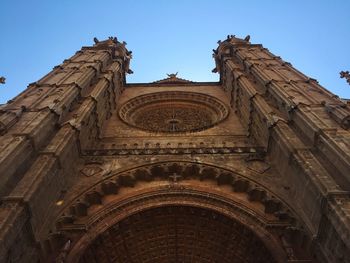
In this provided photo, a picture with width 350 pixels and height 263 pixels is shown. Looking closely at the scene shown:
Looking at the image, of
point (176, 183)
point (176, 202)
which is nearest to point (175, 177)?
point (176, 183)

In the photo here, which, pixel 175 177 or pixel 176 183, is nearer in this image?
pixel 176 183

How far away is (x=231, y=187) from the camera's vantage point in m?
11.5

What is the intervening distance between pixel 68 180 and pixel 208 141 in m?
5.49

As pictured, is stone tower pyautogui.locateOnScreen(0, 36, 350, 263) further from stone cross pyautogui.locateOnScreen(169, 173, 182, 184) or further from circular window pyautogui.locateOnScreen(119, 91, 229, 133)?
circular window pyautogui.locateOnScreen(119, 91, 229, 133)

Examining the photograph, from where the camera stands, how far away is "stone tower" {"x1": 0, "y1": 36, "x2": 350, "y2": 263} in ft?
29.1

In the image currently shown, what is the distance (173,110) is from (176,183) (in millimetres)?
9471

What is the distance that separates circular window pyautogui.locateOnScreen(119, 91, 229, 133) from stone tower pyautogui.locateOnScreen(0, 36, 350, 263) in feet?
9.66

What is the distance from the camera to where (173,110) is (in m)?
20.7

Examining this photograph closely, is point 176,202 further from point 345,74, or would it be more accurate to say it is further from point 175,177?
point 345,74

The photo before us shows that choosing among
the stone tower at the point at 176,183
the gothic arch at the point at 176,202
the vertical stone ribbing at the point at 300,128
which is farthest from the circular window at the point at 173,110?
the gothic arch at the point at 176,202

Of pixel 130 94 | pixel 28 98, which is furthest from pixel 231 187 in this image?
pixel 130 94

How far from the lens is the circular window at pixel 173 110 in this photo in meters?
19.0

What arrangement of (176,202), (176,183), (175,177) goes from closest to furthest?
(176,202) < (176,183) < (175,177)

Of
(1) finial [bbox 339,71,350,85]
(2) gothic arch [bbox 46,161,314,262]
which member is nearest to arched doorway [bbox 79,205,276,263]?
(2) gothic arch [bbox 46,161,314,262]
